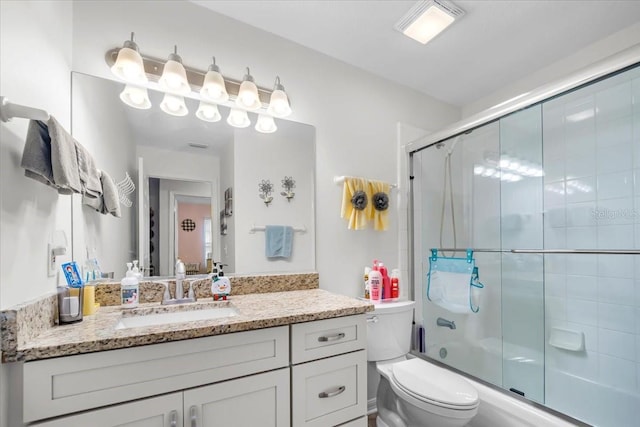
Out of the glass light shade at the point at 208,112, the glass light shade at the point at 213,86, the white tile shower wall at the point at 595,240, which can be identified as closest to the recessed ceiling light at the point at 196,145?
the glass light shade at the point at 208,112

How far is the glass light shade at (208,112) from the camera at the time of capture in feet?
5.18

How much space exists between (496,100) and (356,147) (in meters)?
1.40

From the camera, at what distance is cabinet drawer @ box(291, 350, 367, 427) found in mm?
1147

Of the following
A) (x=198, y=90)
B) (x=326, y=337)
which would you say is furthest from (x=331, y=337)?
(x=198, y=90)

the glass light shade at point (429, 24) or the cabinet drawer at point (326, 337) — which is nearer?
the cabinet drawer at point (326, 337)

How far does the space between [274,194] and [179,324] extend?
952 millimetres

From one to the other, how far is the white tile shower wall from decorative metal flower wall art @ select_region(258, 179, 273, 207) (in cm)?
177

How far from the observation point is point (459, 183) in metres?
2.39

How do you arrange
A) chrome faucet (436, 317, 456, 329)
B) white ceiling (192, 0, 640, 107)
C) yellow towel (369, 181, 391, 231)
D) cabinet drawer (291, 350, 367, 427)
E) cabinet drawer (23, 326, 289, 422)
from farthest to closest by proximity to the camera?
chrome faucet (436, 317, 456, 329) → yellow towel (369, 181, 391, 231) → white ceiling (192, 0, 640, 107) → cabinet drawer (291, 350, 367, 427) → cabinet drawer (23, 326, 289, 422)

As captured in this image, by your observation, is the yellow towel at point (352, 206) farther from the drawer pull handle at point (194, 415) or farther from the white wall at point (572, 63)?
the drawer pull handle at point (194, 415)

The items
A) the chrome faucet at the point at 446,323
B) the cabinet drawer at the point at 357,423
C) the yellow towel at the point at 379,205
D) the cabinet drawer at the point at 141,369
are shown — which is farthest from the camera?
the chrome faucet at the point at 446,323

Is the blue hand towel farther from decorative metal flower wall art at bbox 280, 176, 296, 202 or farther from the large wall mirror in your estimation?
decorative metal flower wall art at bbox 280, 176, 296, 202

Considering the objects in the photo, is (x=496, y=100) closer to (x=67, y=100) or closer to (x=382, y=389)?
(x=382, y=389)

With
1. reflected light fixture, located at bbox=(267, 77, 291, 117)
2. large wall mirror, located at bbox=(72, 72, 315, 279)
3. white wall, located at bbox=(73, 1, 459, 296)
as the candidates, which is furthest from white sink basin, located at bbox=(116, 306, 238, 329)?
reflected light fixture, located at bbox=(267, 77, 291, 117)
